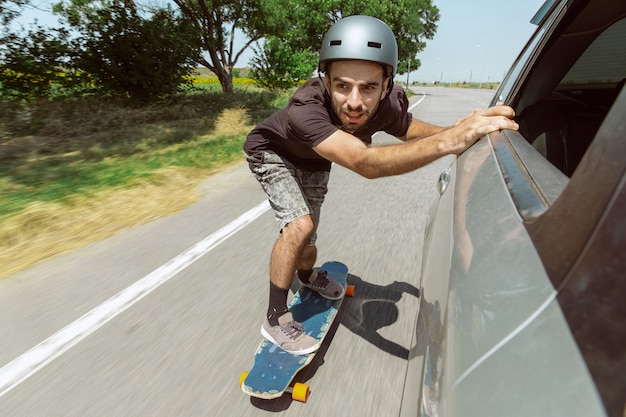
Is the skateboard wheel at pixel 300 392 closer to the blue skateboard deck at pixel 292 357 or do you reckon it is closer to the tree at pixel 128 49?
the blue skateboard deck at pixel 292 357

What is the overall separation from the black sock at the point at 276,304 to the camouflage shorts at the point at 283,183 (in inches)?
15.1

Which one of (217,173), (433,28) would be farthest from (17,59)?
(433,28)

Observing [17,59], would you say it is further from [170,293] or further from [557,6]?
[557,6]

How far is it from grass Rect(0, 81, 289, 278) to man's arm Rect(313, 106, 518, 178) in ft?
11.1

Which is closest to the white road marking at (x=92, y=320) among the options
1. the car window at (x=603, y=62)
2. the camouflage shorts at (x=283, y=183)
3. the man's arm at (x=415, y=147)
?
the camouflage shorts at (x=283, y=183)

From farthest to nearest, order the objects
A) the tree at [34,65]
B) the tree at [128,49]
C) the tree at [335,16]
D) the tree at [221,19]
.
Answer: the tree at [335,16]
the tree at [221,19]
the tree at [128,49]
the tree at [34,65]

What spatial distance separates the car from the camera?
56cm

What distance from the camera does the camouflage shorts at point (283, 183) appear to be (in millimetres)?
2387

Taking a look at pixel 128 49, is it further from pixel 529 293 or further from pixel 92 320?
pixel 529 293

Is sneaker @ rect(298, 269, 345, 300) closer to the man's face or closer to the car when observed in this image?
Result: the man's face

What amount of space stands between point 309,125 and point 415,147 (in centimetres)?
59

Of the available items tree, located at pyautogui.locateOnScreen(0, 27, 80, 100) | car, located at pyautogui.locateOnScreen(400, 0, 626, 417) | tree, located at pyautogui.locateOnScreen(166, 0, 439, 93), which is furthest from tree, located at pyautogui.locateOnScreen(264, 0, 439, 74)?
car, located at pyautogui.locateOnScreen(400, 0, 626, 417)

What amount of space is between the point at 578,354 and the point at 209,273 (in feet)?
10.4

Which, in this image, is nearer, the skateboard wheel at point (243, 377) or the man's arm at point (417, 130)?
the skateboard wheel at point (243, 377)
